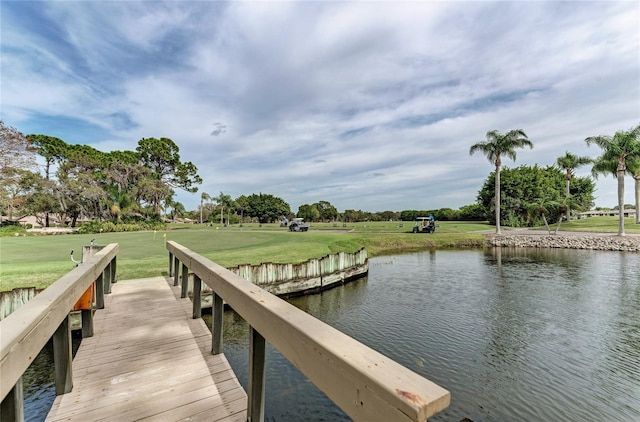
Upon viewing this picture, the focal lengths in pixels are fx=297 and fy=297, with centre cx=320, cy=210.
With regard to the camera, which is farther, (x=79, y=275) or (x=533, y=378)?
(x=533, y=378)

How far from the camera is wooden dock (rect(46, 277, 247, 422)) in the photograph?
2379 millimetres

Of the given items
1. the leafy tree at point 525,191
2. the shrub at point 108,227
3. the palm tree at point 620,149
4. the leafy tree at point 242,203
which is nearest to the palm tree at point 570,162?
Answer: the leafy tree at point 525,191

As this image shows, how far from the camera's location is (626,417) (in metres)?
4.52

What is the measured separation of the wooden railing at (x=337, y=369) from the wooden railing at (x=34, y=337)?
1.18 metres

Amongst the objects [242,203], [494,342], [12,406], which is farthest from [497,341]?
[242,203]

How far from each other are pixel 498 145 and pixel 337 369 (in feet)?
118

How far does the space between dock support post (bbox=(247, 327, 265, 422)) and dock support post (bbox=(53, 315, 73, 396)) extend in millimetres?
1735

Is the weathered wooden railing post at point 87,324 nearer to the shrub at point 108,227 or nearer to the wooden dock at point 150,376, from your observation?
the wooden dock at point 150,376

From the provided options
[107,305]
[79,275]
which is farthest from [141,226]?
[79,275]

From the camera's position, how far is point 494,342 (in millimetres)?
7012

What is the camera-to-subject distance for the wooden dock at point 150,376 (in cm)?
238

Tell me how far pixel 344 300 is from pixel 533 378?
5.97m

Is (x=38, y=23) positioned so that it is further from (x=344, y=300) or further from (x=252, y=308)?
(x=344, y=300)

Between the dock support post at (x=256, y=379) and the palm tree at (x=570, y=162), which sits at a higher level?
the palm tree at (x=570, y=162)
